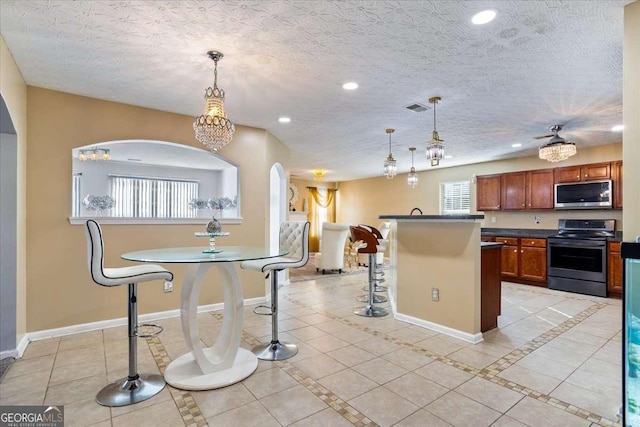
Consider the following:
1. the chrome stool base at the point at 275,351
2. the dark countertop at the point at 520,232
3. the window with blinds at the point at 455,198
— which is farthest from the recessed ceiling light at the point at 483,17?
the window with blinds at the point at 455,198

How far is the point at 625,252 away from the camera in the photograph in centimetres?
136

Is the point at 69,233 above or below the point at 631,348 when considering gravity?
above

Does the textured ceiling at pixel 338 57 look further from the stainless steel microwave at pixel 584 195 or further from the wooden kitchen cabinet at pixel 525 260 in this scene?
the wooden kitchen cabinet at pixel 525 260

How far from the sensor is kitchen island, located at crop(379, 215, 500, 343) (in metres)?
3.06

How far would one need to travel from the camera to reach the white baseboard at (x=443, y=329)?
3.07m

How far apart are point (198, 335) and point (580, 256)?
568 cm

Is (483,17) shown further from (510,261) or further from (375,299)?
(510,261)

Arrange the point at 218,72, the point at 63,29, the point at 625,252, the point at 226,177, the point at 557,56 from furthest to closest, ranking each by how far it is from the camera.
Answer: the point at 226,177 → the point at 218,72 → the point at 557,56 → the point at 63,29 → the point at 625,252

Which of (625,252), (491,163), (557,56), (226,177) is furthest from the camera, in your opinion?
(491,163)

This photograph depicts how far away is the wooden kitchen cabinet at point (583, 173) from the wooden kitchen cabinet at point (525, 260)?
3.86 feet

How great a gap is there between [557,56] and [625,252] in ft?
6.31

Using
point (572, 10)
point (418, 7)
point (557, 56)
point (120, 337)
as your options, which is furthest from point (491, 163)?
point (120, 337)

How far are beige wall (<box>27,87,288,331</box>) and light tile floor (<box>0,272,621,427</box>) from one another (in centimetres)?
31

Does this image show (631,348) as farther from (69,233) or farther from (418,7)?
(69,233)
